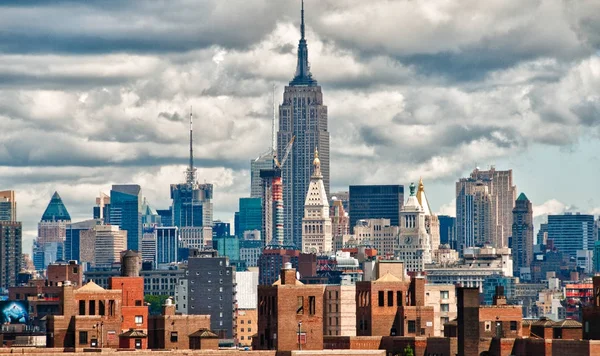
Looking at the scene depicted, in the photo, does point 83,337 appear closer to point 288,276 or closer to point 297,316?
point 288,276

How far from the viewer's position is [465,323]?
15812 centimetres

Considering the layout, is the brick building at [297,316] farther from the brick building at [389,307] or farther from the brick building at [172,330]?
the brick building at [389,307]

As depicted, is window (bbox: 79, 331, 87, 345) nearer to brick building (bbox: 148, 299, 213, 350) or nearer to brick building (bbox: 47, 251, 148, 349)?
brick building (bbox: 47, 251, 148, 349)

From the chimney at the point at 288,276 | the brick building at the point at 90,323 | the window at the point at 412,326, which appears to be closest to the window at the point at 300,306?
the chimney at the point at 288,276

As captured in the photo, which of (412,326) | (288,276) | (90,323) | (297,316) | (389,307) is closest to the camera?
(297,316)

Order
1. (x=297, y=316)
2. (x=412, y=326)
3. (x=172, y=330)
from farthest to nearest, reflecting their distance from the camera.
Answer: (x=412, y=326), (x=172, y=330), (x=297, y=316)

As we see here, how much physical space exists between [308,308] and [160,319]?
103 ft

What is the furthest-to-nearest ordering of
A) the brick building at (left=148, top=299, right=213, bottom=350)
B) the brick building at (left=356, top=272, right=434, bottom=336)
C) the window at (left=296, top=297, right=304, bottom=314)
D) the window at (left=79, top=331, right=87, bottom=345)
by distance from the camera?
the brick building at (left=356, top=272, right=434, bottom=336), the brick building at (left=148, top=299, right=213, bottom=350), the window at (left=79, top=331, right=87, bottom=345), the window at (left=296, top=297, right=304, bottom=314)

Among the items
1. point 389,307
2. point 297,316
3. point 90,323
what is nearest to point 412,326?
point 389,307

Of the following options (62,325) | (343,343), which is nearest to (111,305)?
(62,325)

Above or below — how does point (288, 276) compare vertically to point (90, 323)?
above

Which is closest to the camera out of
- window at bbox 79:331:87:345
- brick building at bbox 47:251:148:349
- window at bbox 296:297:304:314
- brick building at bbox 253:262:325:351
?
brick building at bbox 253:262:325:351

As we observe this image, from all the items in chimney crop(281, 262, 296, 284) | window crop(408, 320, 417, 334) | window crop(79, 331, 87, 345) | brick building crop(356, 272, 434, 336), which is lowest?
window crop(79, 331, 87, 345)

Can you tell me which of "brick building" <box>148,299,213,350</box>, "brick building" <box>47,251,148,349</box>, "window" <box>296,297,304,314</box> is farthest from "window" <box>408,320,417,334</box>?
"window" <box>296,297,304,314</box>
